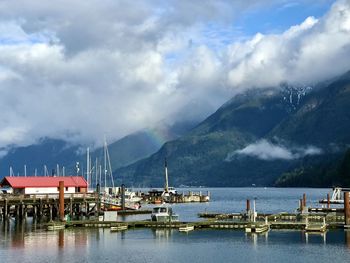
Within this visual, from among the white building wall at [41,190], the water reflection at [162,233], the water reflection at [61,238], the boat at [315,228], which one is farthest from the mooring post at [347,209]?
the white building wall at [41,190]

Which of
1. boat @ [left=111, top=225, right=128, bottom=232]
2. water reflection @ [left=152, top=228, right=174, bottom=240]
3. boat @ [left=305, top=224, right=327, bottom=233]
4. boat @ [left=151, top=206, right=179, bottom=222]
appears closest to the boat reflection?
boat @ [left=305, top=224, right=327, bottom=233]

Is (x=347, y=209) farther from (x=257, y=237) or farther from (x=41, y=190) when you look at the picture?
(x=41, y=190)

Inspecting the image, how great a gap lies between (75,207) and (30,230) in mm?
30119

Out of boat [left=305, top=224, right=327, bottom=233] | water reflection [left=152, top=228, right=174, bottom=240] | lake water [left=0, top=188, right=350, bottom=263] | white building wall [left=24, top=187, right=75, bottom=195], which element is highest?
white building wall [left=24, top=187, right=75, bottom=195]

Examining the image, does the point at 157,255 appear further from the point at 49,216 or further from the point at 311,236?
the point at 49,216

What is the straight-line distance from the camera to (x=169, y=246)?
99.8 meters

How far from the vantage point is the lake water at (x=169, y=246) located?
89000 millimetres

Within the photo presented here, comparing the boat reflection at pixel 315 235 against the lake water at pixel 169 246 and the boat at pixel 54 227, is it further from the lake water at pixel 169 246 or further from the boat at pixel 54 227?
the boat at pixel 54 227

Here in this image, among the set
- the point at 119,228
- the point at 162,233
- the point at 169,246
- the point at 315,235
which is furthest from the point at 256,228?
the point at 119,228

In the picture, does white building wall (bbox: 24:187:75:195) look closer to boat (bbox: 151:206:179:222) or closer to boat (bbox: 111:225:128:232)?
boat (bbox: 151:206:179:222)

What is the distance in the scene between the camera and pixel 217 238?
355 feet

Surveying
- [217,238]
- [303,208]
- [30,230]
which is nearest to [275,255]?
[217,238]

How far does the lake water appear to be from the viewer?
8900cm

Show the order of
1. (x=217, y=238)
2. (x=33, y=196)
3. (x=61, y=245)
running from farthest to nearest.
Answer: (x=33, y=196), (x=217, y=238), (x=61, y=245)
